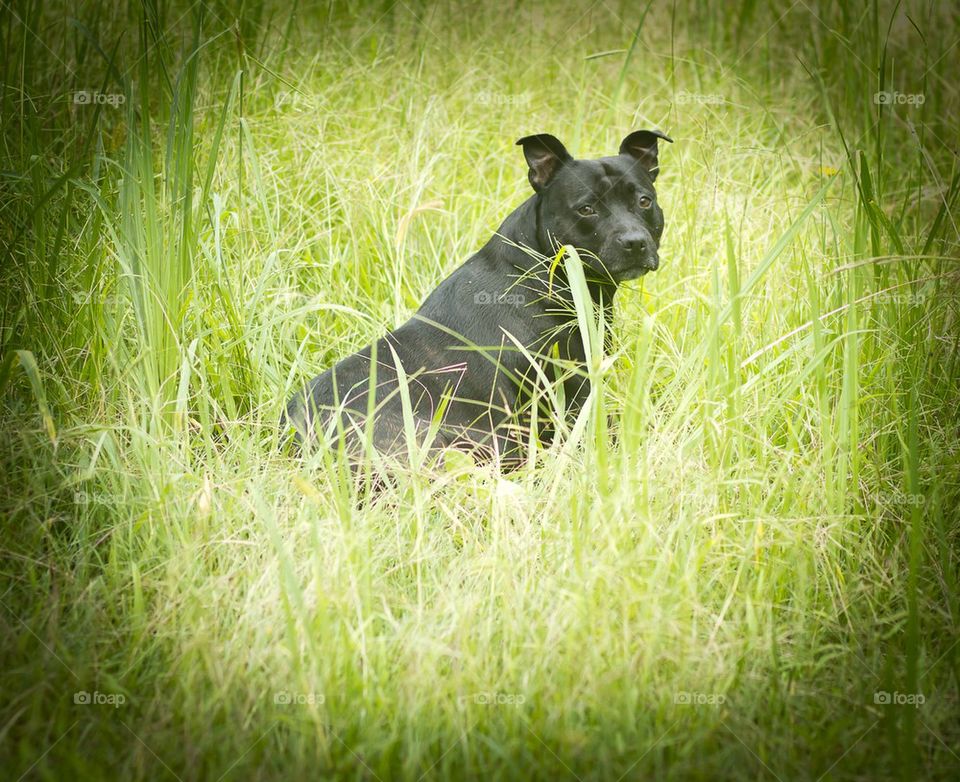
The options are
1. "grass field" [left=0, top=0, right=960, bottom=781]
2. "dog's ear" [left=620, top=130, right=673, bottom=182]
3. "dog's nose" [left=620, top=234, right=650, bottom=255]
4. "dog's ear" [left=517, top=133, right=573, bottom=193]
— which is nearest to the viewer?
"grass field" [left=0, top=0, right=960, bottom=781]

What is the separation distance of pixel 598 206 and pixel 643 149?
0.45 m

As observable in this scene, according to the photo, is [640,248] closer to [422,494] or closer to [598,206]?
[598,206]

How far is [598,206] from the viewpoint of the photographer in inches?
152

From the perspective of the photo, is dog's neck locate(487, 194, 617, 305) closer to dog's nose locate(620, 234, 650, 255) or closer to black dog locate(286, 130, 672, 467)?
black dog locate(286, 130, 672, 467)

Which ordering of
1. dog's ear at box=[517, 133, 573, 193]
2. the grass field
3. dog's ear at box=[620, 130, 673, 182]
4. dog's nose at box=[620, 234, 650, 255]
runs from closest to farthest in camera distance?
the grass field, dog's nose at box=[620, 234, 650, 255], dog's ear at box=[517, 133, 573, 193], dog's ear at box=[620, 130, 673, 182]

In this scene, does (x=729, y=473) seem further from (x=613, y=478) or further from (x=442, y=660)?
(x=442, y=660)

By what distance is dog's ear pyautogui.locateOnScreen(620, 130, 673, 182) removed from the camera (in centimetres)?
401

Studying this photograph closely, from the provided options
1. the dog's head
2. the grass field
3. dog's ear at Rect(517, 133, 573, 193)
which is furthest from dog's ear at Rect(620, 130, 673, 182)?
the grass field

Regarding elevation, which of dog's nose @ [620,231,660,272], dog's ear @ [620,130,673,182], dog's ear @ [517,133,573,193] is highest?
dog's ear @ [620,130,673,182]

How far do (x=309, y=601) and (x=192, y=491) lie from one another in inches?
29.9

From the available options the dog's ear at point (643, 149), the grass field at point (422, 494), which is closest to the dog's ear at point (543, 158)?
the dog's ear at point (643, 149)

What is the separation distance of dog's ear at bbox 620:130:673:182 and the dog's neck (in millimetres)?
478

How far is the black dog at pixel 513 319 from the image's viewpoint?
12.3ft

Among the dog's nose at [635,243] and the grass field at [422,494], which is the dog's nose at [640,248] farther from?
the grass field at [422,494]
